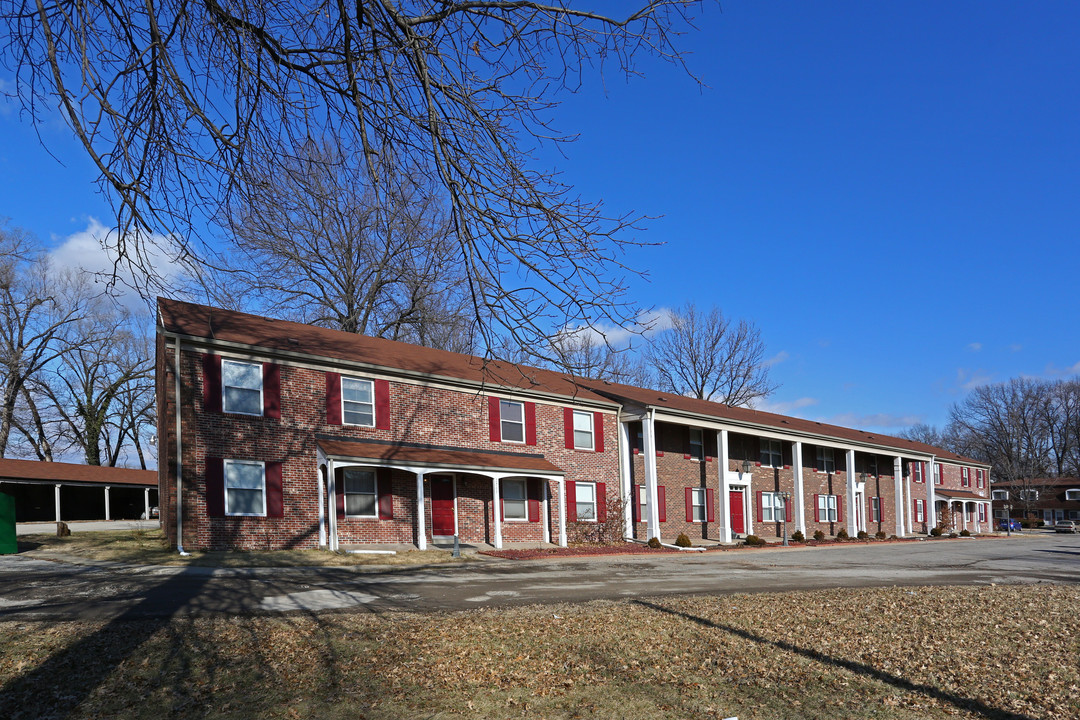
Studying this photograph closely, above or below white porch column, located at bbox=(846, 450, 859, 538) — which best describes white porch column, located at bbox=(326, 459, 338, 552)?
above

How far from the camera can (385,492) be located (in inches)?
902

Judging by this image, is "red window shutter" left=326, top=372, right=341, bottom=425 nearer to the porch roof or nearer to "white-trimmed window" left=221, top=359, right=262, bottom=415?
the porch roof

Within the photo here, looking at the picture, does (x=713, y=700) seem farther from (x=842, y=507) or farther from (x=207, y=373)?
(x=842, y=507)

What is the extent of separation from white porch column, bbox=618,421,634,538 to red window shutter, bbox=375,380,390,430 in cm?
1047

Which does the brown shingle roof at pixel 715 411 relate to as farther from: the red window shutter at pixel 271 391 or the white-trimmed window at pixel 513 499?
the red window shutter at pixel 271 391

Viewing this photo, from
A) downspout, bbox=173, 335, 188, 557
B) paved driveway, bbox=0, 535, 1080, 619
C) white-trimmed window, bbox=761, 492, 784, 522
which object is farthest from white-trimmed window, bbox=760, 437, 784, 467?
downspout, bbox=173, 335, 188, 557

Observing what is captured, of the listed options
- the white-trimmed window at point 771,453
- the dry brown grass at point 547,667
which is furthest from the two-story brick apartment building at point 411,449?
the dry brown grass at point 547,667

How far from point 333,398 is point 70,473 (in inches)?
897

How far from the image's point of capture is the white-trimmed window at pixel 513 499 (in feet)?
86.6

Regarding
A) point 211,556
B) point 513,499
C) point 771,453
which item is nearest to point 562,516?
point 513,499

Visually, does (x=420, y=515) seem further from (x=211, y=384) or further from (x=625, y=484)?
(x=625, y=484)

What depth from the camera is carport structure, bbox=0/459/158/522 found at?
1407 inches

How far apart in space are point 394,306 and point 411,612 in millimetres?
29735

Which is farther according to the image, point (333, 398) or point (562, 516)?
point (562, 516)
